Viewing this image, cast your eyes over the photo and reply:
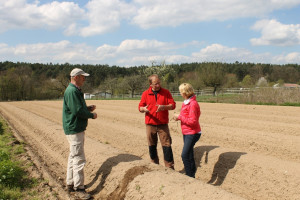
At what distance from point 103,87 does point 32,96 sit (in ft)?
56.9

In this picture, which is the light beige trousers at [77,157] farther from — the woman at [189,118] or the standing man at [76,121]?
the woman at [189,118]

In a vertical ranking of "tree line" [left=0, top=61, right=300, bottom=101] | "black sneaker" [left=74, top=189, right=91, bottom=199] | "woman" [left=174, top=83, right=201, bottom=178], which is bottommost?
"black sneaker" [left=74, top=189, right=91, bottom=199]

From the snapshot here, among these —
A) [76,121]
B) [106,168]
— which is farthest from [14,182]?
[76,121]

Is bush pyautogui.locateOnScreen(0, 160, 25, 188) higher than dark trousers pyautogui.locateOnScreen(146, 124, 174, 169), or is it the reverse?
dark trousers pyautogui.locateOnScreen(146, 124, 174, 169)

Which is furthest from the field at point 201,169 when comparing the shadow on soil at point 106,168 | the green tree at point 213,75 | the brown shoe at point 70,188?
the green tree at point 213,75

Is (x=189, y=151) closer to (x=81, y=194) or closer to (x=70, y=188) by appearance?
(x=81, y=194)

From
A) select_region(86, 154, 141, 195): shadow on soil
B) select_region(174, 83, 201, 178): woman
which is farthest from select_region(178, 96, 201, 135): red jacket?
select_region(86, 154, 141, 195): shadow on soil

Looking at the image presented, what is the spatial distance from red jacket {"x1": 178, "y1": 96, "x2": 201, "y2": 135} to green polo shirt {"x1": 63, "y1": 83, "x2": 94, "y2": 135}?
5.39 ft

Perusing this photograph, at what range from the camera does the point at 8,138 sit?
10273 millimetres

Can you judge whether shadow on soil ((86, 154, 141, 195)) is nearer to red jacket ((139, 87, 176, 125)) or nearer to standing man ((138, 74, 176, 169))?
standing man ((138, 74, 176, 169))

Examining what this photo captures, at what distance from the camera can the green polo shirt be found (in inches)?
178

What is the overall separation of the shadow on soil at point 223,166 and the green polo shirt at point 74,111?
3.02 meters

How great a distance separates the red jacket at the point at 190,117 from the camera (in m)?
4.81

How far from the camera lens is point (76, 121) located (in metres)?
4.66
